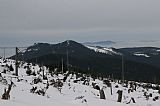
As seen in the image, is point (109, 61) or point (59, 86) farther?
point (109, 61)

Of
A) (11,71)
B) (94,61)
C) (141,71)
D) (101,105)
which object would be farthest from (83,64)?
(101,105)

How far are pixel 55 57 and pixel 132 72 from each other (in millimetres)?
27799

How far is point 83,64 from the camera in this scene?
130500 mm

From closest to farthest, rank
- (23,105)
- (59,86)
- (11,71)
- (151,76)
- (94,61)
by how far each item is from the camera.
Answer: (23,105)
(59,86)
(11,71)
(151,76)
(94,61)

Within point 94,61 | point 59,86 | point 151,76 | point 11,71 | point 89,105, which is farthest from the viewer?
point 94,61

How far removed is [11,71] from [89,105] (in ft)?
65.1

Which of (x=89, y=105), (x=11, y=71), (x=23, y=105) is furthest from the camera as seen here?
(x=11, y=71)

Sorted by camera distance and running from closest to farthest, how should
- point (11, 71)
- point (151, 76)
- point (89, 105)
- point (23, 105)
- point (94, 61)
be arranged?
point (23, 105) < point (89, 105) < point (11, 71) < point (151, 76) < point (94, 61)

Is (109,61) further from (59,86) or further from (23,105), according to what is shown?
(23,105)

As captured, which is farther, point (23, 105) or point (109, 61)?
point (109, 61)

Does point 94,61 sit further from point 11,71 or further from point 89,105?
point 89,105

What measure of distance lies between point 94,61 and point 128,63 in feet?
46.3

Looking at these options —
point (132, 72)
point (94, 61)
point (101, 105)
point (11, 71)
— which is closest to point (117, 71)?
point (132, 72)

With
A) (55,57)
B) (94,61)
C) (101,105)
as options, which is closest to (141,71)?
(94,61)
